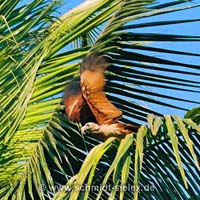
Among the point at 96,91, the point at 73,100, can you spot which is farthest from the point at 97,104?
the point at 73,100

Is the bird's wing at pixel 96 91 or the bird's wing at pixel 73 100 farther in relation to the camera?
the bird's wing at pixel 73 100

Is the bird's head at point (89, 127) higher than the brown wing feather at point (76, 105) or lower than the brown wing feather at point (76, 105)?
lower

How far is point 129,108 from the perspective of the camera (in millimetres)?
2619

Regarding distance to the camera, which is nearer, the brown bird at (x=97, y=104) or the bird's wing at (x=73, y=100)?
the brown bird at (x=97, y=104)

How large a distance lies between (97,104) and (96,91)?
4 centimetres

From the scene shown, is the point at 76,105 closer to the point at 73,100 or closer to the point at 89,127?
the point at 73,100

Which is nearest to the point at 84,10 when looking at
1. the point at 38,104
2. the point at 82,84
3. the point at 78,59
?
the point at 78,59

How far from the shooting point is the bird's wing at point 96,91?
2.23m

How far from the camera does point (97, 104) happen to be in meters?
2.25

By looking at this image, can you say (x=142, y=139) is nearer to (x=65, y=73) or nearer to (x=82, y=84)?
(x=82, y=84)

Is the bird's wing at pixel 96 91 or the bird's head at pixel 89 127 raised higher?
the bird's wing at pixel 96 91

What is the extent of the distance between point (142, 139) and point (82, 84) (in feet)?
1.08

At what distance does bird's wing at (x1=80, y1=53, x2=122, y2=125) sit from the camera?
2229mm

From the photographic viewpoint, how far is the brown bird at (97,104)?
7.22ft
